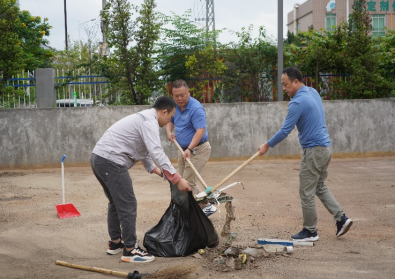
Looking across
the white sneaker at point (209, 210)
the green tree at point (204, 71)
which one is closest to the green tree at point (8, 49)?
the green tree at point (204, 71)

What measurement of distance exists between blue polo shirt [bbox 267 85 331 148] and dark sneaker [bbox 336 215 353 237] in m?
0.87

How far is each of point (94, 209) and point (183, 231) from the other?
103 inches

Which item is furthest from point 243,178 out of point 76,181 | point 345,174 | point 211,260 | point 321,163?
point 211,260

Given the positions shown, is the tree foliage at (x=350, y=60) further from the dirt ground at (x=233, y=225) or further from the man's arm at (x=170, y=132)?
the man's arm at (x=170, y=132)

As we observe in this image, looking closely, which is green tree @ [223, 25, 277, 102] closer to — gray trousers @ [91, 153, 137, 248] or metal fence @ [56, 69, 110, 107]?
metal fence @ [56, 69, 110, 107]

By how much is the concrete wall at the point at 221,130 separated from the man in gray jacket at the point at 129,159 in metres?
7.34

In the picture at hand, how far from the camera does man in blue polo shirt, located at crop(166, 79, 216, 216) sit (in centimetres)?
627

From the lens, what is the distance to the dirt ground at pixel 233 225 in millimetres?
4586

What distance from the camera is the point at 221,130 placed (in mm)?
12500

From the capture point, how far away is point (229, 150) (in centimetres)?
1256

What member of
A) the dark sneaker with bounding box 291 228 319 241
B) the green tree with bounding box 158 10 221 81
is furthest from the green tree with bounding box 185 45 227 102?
the dark sneaker with bounding box 291 228 319 241

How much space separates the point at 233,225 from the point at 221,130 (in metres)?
6.41

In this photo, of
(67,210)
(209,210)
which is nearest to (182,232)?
(209,210)

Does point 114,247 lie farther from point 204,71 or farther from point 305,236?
point 204,71
